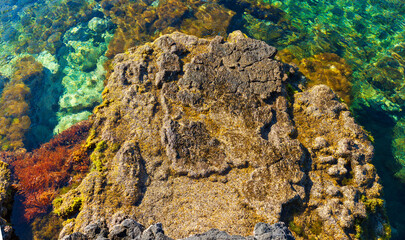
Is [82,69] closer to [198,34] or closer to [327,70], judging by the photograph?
[198,34]

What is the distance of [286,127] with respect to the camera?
23.7ft

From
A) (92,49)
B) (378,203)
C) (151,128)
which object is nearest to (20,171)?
(151,128)

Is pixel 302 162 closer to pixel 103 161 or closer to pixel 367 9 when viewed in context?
pixel 103 161

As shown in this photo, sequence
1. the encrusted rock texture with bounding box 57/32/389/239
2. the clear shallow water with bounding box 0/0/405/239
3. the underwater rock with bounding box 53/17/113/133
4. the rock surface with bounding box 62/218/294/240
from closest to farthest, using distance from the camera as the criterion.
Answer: the rock surface with bounding box 62/218/294/240, the encrusted rock texture with bounding box 57/32/389/239, the clear shallow water with bounding box 0/0/405/239, the underwater rock with bounding box 53/17/113/133

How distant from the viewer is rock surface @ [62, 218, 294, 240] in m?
4.62

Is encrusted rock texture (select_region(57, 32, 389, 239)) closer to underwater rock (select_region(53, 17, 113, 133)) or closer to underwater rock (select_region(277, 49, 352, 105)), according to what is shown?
underwater rock (select_region(277, 49, 352, 105))

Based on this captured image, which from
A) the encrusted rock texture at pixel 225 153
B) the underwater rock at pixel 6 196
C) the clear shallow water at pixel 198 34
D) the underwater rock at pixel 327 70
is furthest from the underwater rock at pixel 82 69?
the underwater rock at pixel 327 70

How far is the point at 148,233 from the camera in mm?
4773

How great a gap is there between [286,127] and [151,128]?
3.90 meters

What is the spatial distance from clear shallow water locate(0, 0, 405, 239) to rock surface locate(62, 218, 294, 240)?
678cm

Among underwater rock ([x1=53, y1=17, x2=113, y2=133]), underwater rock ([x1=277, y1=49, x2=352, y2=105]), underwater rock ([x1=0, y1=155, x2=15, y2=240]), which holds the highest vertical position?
underwater rock ([x1=277, y1=49, x2=352, y2=105])

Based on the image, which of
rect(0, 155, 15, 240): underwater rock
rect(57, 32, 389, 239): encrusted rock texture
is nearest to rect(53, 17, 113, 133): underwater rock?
rect(0, 155, 15, 240): underwater rock

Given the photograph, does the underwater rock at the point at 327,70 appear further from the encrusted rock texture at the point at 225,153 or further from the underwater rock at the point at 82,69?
the underwater rock at the point at 82,69

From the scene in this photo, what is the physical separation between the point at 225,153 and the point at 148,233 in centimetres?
284
